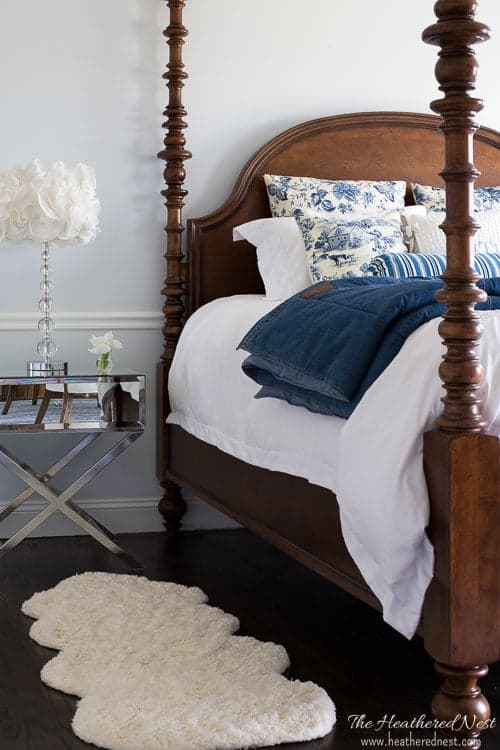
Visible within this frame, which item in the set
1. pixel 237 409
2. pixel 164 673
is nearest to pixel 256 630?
pixel 164 673

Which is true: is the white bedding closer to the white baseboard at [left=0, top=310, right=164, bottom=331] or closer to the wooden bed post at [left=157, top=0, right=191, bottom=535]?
the wooden bed post at [left=157, top=0, right=191, bottom=535]

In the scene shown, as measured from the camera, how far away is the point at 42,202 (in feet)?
9.75

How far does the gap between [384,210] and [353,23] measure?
78 centimetres

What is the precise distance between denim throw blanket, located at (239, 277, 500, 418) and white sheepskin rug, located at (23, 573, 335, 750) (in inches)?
22.7

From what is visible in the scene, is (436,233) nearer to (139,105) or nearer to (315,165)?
(315,165)

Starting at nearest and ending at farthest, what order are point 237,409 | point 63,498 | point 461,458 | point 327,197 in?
1. point 461,458
2. point 237,409
3. point 63,498
4. point 327,197

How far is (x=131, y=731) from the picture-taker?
1.87 metres

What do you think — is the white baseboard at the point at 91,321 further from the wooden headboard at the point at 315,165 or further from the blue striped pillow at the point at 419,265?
the blue striped pillow at the point at 419,265

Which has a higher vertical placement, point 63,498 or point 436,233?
point 436,233

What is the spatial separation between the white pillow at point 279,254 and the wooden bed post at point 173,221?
0.78 feet

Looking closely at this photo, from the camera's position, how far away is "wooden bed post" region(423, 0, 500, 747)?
5.57 feet

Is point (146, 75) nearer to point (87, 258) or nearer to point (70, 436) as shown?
point (87, 258)

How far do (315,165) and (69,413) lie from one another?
134 centimetres

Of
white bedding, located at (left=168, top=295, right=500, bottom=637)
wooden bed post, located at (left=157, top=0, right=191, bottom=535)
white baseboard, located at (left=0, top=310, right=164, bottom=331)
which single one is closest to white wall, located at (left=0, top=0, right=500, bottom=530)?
white baseboard, located at (left=0, top=310, right=164, bottom=331)
